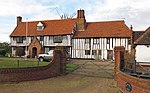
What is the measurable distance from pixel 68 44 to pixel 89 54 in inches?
185

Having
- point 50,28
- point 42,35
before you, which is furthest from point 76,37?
point 42,35

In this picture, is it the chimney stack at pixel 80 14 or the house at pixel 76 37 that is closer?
the house at pixel 76 37

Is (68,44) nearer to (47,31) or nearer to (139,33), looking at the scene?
(47,31)

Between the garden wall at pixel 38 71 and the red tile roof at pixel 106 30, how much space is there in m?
23.6

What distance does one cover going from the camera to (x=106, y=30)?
46062 millimetres

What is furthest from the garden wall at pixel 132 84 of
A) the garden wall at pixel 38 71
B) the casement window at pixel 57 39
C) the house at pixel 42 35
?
the casement window at pixel 57 39

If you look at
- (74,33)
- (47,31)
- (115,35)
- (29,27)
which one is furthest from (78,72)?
(29,27)

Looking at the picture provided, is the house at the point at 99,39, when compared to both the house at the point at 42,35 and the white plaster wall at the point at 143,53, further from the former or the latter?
the white plaster wall at the point at 143,53

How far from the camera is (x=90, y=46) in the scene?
45531mm

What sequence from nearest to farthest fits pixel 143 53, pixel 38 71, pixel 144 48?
pixel 38 71
pixel 144 48
pixel 143 53

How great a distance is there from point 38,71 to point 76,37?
93.5 feet

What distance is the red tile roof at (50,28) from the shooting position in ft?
159

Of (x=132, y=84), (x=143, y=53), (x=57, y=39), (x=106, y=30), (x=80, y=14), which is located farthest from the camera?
(x=80, y=14)

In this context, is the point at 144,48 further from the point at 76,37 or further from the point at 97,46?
the point at 76,37
